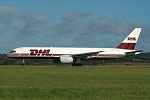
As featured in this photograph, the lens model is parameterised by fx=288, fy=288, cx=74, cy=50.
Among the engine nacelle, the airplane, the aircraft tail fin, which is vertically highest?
the aircraft tail fin

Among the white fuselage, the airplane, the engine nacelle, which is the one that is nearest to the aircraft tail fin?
the airplane

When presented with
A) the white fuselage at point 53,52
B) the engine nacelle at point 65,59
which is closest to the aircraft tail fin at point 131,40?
the white fuselage at point 53,52

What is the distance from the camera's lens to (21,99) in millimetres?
13633

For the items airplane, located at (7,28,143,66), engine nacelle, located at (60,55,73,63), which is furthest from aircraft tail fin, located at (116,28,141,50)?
engine nacelle, located at (60,55,73,63)

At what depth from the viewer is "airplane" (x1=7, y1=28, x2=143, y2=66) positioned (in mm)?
59094

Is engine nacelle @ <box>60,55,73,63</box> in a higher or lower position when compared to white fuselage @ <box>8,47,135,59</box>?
lower

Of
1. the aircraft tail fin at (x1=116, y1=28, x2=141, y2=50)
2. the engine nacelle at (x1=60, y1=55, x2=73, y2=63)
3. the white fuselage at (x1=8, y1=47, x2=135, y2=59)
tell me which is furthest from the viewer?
the aircraft tail fin at (x1=116, y1=28, x2=141, y2=50)

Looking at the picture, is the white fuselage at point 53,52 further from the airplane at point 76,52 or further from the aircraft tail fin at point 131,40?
the aircraft tail fin at point 131,40

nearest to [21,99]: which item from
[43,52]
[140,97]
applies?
[140,97]

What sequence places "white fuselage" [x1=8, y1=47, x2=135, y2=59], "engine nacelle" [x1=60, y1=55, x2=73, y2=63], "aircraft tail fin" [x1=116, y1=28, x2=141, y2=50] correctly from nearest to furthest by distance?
1. "engine nacelle" [x1=60, y1=55, x2=73, y2=63]
2. "white fuselage" [x1=8, y1=47, x2=135, y2=59]
3. "aircraft tail fin" [x1=116, y1=28, x2=141, y2=50]

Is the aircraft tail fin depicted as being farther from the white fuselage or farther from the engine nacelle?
the engine nacelle

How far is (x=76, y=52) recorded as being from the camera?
206 ft

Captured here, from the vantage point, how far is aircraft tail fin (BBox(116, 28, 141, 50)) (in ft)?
218

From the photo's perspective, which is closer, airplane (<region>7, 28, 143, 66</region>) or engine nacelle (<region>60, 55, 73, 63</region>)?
engine nacelle (<region>60, 55, 73, 63</region>)
